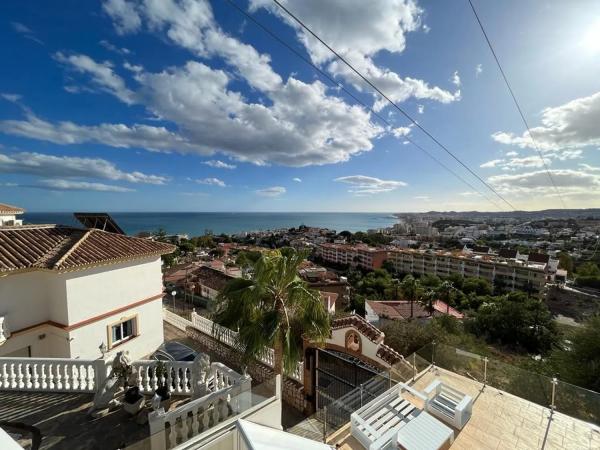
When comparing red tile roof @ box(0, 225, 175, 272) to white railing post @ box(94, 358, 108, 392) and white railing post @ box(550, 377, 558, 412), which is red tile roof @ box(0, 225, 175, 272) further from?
white railing post @ box(550, 377, 558, 412)

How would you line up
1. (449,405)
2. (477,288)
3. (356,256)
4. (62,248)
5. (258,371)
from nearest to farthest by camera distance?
(449,405), (62,248), (258,371), (477,288), (356,256)

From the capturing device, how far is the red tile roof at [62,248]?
7232 mm

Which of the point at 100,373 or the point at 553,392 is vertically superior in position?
the point at 100,373

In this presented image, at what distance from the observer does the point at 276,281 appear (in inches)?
241

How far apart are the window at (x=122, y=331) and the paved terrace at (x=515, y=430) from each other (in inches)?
284

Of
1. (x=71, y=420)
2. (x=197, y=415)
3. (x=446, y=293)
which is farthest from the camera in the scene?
(x=446, y=293)

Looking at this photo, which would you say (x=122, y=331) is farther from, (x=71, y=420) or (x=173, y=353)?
(x=71, y=420)

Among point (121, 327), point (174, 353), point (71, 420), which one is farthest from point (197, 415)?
point (121, 327)

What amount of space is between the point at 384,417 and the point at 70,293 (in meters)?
8.68

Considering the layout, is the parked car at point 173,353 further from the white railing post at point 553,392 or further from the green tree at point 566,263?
the green tree at point 566,263

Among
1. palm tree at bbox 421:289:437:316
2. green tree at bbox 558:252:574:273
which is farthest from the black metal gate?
green tree at bbox 558:252:574:273

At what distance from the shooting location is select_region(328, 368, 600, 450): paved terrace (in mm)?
5652

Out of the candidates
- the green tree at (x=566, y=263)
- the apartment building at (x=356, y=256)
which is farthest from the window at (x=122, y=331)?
the green tree at (x=566, y=263)

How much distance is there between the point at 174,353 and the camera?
8859 millimetres
